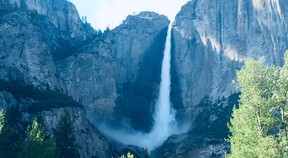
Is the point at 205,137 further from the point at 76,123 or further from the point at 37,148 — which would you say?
the point at 37,148

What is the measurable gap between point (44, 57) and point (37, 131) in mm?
59507

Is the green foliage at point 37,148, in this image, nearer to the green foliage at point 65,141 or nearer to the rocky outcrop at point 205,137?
the green foliage at point 65,141

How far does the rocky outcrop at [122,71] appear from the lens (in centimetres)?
13688

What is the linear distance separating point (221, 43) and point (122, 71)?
40349 millimetres

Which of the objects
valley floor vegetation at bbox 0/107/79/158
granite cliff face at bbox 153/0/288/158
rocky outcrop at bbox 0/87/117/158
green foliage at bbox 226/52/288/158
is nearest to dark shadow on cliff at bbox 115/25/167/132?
granite cliff face at bbox 153/0/288/158

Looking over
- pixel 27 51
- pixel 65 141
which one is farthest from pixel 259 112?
pixel 27 51

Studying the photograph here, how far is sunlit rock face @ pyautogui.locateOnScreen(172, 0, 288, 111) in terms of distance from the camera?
140m

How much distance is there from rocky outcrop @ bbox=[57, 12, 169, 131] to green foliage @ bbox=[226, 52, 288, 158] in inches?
3565

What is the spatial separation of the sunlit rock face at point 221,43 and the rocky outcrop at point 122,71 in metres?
10.6

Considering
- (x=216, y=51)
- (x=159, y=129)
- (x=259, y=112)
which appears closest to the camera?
(x=259, y=112)

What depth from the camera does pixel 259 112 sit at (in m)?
42.2

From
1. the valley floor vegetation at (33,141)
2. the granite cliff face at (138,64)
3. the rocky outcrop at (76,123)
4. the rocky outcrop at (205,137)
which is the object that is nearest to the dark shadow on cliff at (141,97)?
the granite cliff face at (138,64)

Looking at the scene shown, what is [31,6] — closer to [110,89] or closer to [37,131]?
[110,89]

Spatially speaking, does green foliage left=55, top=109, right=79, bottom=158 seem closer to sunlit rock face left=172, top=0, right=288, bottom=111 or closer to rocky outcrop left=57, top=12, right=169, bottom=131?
rocky outcrop left=57, top=12, right=169, bottom=131
